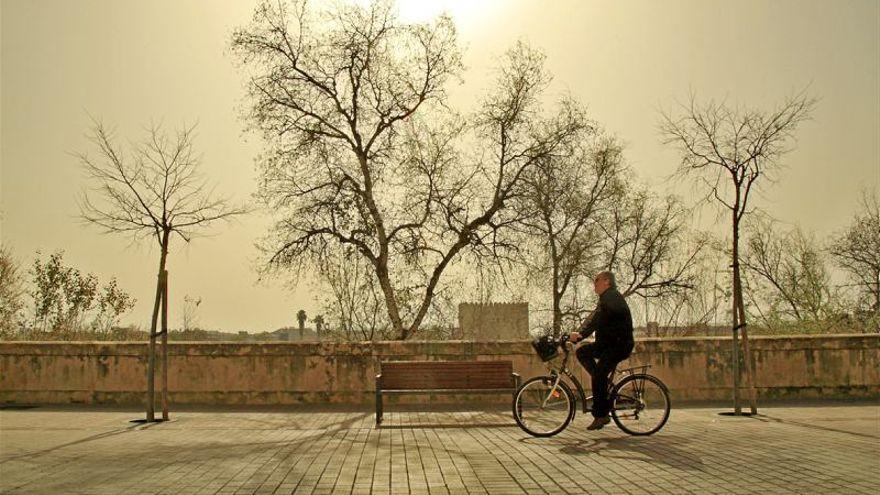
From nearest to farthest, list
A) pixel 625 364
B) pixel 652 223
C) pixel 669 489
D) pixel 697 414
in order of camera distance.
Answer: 1. pixel 669 489
2. pixel 697 414
3. pixel 625 364
4. pixel 652 223

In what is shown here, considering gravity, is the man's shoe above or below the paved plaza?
above

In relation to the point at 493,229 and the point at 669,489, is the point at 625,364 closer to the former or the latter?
the point at 669,489

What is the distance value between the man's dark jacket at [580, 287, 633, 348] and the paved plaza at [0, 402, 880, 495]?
3.65ft

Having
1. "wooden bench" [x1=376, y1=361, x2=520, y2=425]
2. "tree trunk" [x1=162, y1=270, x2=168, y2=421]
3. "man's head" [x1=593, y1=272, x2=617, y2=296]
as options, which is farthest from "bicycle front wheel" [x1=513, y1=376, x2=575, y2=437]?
"tree trunk" [x1=162, y1=270, x2=168, y2=421]

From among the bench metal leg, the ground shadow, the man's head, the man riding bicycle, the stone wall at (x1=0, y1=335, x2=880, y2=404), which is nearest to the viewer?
the ground shadow

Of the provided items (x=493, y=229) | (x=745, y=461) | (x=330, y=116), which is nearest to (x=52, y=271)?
(x=330, y=116)

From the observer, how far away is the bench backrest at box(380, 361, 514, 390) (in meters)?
11.3

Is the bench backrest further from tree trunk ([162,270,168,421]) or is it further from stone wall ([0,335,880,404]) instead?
tree trunk ([162,270,168,421])

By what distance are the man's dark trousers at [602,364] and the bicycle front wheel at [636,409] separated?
0.41 feet

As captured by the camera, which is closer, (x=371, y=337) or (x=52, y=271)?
(x=371, y=337)

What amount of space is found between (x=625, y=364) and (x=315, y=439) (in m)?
6.08

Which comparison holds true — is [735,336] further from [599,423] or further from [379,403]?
[379,403]

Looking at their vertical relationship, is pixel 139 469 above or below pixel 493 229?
below

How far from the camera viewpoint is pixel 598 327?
9508 millimetres
